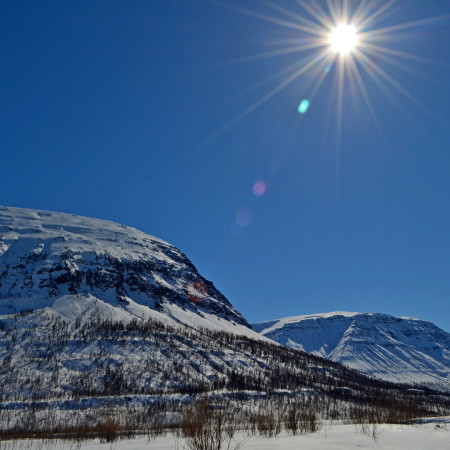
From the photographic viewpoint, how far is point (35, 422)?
68.1 meters

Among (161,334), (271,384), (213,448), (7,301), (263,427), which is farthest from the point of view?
(7,301)

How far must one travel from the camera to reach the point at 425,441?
12.8 metres

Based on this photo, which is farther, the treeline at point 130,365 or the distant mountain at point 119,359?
the distant mountain at point 119,359

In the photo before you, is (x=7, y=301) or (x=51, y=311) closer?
(x=51, y=311)

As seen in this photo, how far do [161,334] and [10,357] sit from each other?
59366 millimetres

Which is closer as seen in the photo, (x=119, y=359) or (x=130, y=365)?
(x=130, y=365)

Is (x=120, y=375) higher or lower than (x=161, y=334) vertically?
lower

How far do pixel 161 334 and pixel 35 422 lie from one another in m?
89.3

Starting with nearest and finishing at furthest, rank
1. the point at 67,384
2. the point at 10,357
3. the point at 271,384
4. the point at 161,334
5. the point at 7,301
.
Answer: the point at 67,384, the point at 10,357, the point at 271,384, the point at 161,334, the point at 7,301

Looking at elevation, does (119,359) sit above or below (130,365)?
above

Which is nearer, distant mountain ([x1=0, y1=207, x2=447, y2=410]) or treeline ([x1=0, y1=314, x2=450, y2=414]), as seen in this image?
treeline ([x1=0, y1=314, x2=450, y2=414])

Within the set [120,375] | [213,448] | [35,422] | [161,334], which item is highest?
[161,334]

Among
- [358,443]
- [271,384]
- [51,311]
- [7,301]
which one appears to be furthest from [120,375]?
[358,443]

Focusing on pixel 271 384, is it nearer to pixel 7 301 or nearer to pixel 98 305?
pixel 98 305
